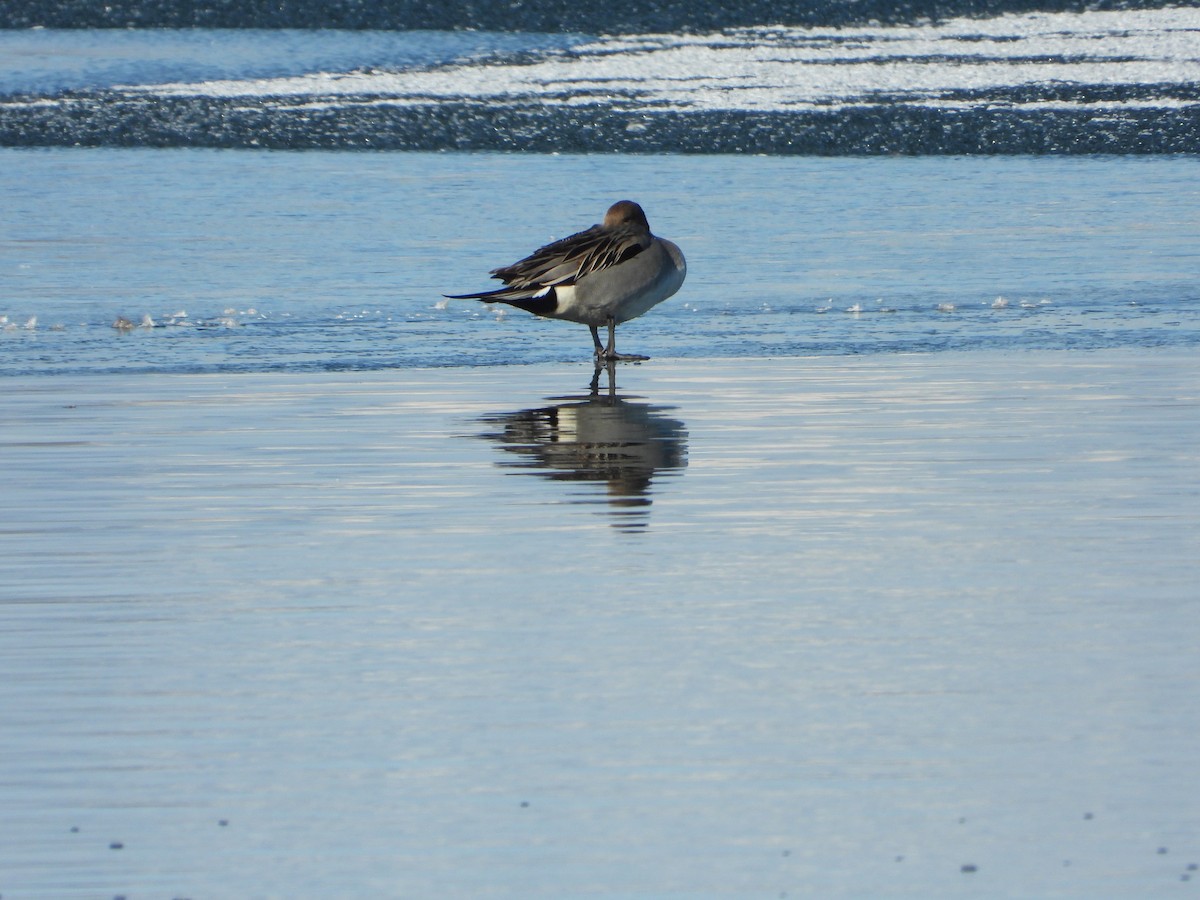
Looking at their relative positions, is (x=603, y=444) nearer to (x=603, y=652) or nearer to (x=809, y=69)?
(x=603, y=652)

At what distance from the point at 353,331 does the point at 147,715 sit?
644 cm

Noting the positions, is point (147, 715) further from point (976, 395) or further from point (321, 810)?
point (976, 395)

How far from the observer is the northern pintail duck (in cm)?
1037

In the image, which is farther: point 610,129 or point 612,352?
point 610,129

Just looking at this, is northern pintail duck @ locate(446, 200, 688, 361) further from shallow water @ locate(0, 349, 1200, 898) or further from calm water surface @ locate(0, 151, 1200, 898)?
shallow water @ locate(0, 349, 1200, 898)

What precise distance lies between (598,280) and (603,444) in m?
2.09

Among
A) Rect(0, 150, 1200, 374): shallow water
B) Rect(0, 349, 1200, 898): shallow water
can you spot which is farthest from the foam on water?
Rect(0, 349, 1200, 898): shallow water

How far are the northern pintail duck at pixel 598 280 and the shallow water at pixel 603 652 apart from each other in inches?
55.0

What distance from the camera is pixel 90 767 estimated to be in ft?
15.4

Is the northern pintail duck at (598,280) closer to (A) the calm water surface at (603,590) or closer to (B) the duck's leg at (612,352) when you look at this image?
(B) the duck's leg at (612,352)

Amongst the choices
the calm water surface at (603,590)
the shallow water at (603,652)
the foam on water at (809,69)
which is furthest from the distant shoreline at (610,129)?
the shallow water at (603,652)

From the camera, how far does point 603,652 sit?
216 inches

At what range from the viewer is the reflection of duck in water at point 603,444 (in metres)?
7.59

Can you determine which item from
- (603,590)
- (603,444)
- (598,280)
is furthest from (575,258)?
(603,590)
